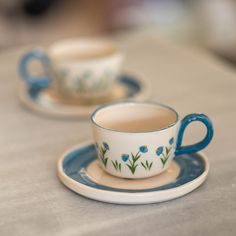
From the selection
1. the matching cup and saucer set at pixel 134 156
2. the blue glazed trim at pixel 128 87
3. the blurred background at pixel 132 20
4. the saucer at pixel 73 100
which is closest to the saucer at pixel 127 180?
the matching cup and saucer set at pixel 134 156

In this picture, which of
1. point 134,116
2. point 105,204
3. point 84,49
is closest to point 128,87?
point 84,49

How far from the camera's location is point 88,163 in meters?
0.66

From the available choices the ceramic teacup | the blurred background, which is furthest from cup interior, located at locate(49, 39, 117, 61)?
the blurred background

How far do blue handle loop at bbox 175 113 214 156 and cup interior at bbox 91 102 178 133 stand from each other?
3 cm

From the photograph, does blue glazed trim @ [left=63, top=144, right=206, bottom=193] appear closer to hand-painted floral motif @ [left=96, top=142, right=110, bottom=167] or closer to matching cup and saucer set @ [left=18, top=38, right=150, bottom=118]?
hand-painted floral motif @ [left=96, top=142, right=110, bottom=167]

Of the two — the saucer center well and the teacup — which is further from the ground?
the teacup

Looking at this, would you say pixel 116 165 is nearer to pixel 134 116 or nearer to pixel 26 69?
pixel 134 116

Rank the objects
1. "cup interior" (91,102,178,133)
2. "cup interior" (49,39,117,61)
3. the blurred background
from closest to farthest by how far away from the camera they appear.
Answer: "cup interior" (91,102,178,133)
"cup interior" (49,39,117,61)
the blurred background

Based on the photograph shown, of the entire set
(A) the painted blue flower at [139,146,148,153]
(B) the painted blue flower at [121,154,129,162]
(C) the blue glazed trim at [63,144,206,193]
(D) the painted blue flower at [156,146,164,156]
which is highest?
(A) the painted blue flower at [139,146,148,153]

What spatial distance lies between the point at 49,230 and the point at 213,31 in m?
2.07

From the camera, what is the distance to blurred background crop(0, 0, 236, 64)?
8.06 ft

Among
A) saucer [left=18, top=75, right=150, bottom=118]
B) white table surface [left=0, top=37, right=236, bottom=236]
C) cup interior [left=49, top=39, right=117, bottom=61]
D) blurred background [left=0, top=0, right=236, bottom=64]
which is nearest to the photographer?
Answer: white table surface [left=0, top=37, right=236, bottom=236]

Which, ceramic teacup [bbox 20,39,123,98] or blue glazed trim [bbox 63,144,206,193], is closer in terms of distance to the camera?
blue glazed trim [bbox 63,144,206,193]

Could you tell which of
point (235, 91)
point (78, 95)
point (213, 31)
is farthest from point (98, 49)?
point (213, 31)
